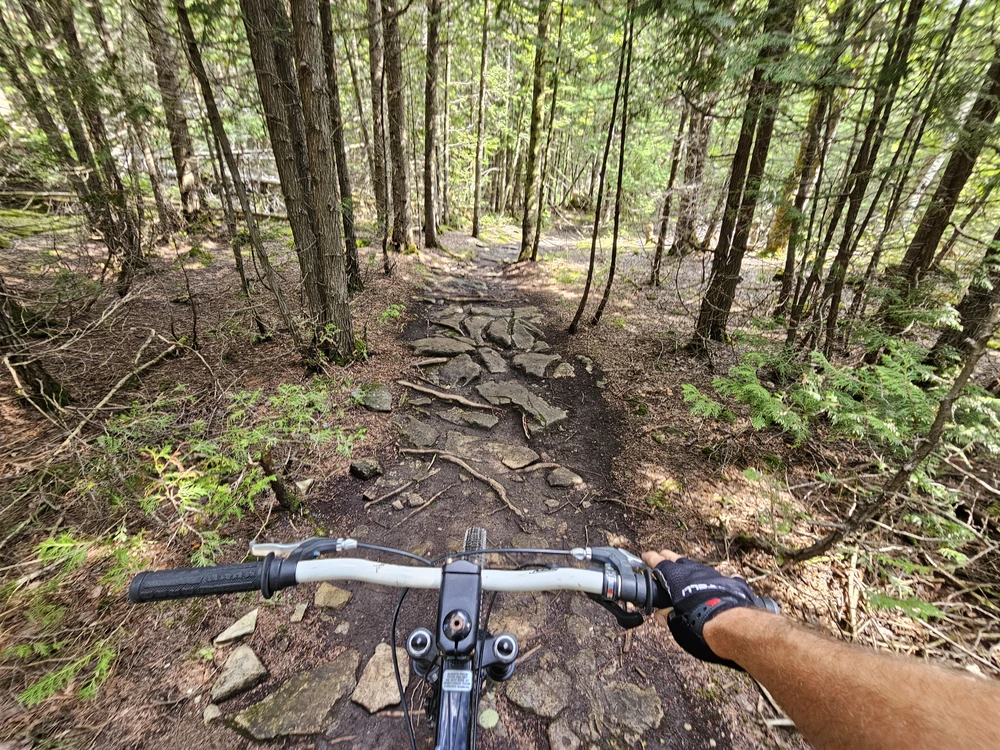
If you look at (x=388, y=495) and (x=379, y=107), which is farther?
(x=379, y=107)

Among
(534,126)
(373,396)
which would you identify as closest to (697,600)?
(373,396)

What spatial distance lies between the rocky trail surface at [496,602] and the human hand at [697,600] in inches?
58.1

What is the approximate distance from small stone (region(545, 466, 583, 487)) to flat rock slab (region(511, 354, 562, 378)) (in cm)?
253

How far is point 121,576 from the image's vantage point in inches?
117

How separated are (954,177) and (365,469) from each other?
863cm

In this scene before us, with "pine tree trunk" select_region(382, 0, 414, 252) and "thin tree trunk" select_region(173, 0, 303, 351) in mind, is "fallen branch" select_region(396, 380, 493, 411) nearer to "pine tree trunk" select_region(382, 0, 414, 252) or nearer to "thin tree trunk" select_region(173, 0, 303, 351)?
"thin tree trunk" select_region(173, 0, 303, 351)

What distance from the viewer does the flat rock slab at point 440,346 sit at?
25.2ft

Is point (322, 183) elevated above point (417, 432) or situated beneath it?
elevated above

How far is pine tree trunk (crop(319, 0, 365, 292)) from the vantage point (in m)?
7.50

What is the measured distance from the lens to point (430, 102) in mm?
13266

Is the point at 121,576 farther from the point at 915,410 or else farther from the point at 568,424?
the point at 915,410

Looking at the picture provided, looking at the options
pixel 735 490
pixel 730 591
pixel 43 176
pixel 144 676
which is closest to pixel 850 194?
pixel 735 490

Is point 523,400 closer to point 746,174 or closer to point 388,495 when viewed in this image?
point 388,495

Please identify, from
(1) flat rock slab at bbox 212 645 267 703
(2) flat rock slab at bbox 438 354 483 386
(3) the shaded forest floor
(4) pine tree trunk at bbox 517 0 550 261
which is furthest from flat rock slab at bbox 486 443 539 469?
(4) pine tree trunk at bbox 517 0 550 261
